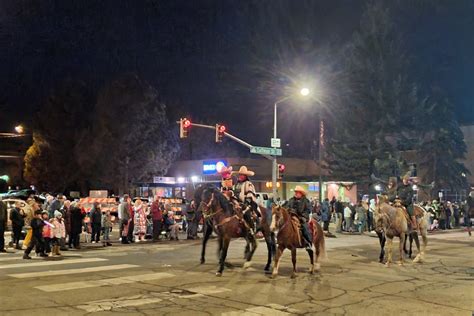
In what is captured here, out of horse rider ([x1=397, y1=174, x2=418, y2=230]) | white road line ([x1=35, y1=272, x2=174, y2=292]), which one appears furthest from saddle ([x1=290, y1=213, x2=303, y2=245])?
horse rider ([x1=397, y1=174, x2=418, y2=230])

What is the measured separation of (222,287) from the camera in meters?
11.0

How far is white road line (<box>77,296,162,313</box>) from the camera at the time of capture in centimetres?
884

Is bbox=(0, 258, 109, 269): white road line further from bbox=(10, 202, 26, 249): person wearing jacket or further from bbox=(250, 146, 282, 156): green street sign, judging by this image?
bbox=(250, 146, 282, 156): green street sign

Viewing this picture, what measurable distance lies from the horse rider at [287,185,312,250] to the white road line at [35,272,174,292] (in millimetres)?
3486

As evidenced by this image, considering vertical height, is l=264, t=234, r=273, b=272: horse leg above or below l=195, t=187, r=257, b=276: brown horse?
below

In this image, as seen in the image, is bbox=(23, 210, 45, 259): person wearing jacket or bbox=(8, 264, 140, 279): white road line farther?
bbox=(23, 210, 45, 259): person wearing jacket

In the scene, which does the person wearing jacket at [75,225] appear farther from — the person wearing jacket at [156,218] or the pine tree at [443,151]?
the pine tree at [443,151]

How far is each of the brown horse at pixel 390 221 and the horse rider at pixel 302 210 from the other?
3.34 meters

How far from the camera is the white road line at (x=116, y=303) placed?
884 cm

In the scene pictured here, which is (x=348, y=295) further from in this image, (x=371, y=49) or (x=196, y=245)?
(x=371, y=49)

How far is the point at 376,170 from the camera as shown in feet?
164

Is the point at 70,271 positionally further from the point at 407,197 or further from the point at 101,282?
the point at 407,197

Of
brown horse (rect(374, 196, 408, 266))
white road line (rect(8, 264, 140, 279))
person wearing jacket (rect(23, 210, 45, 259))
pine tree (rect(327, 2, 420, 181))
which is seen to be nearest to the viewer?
white road line (rect(8, 264, 140, 279))

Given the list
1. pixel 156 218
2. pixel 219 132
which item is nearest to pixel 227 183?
A: pixel 156 218
